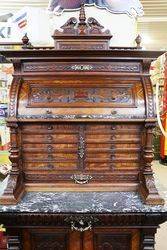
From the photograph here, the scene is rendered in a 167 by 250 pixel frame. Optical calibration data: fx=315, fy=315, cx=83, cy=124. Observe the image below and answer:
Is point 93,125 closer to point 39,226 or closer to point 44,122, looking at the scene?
point 44,122

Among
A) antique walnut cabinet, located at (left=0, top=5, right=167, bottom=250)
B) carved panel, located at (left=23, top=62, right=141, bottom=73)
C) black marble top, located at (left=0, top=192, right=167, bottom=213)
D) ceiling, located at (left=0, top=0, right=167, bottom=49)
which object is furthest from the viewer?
ceiling, located at (left=0, top=0, right=167, bottom=49)

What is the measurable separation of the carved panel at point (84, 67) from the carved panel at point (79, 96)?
133 millimetres

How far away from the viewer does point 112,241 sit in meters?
2.28

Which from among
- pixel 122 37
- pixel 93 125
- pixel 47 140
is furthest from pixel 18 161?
pixel 122 37

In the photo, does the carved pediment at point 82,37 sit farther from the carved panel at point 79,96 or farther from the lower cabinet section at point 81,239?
the lower cabinet section at point 81,239

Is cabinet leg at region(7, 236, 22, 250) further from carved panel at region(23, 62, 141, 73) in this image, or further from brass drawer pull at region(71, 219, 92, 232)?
carved panel at region(23, 62, 141, 73)

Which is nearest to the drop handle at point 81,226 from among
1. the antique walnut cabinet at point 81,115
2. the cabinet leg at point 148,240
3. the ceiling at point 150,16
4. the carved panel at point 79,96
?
the antique walnut cabinet at point 81,115

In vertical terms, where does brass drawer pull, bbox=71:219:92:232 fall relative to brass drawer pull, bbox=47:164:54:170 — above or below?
below

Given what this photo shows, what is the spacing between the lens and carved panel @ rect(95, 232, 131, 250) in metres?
2.27

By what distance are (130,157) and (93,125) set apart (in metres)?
0.37

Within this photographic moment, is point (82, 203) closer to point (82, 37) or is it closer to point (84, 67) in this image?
point (84, 67)

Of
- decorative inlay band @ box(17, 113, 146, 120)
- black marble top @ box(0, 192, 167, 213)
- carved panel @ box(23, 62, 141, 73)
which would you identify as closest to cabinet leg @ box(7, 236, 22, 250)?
black marble top @ box(0, 192, 167, 213)

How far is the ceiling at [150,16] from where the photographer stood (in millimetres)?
5496

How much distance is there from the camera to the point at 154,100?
89.9 inches
